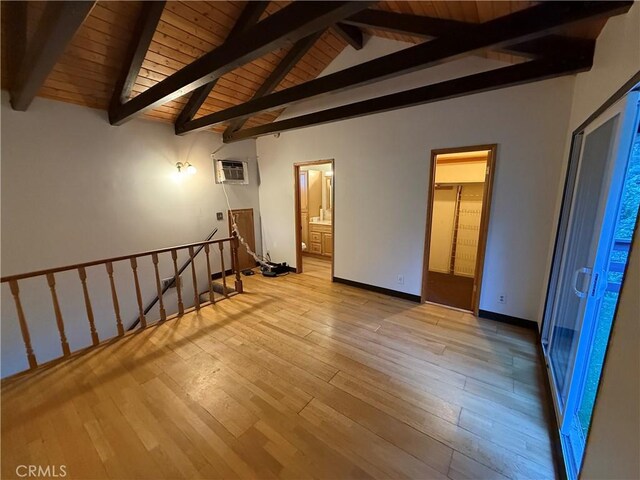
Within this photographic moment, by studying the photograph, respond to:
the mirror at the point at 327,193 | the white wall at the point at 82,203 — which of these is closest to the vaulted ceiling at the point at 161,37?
the white wall at the point at 82,203

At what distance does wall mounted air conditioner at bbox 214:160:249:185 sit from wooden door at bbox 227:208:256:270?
1.89 ft

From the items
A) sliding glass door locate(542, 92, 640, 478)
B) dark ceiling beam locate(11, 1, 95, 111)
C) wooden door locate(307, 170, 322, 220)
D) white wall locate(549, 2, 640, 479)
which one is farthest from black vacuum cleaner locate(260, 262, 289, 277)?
white wall locate(549, 2, 640, 479)

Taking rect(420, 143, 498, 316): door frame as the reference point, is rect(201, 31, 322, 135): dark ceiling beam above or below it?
above

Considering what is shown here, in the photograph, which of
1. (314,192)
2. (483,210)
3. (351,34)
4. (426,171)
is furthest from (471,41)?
(314,192)

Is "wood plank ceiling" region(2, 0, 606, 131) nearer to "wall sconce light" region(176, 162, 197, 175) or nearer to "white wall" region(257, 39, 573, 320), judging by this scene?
"white wall" region(257, 39, 573, 320)

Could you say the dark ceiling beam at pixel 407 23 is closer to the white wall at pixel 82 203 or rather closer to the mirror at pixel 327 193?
the white wall at pixel 82 203

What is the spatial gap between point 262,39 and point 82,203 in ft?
10.3

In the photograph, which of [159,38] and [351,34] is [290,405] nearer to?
[159,38]

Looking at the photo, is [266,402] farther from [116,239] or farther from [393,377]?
[116,239]

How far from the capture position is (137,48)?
101 inches

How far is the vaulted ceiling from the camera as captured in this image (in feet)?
6.79

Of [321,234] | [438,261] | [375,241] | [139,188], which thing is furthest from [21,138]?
[438,261]

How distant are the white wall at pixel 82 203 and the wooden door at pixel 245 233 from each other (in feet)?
2.63

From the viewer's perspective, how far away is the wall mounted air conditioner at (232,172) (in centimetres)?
461
